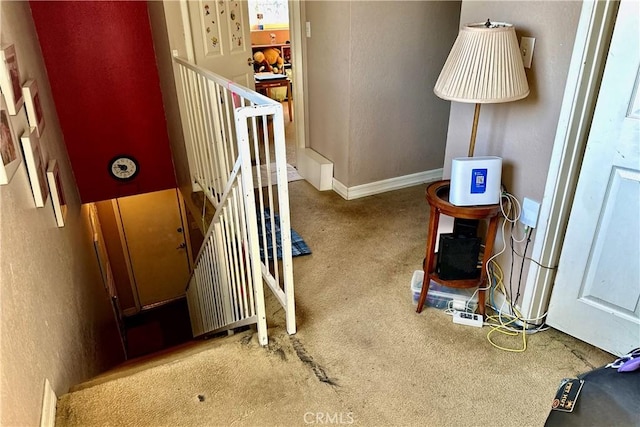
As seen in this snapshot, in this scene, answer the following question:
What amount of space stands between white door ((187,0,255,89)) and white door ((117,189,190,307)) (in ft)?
5.45

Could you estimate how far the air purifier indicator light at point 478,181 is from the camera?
1861 millimetres

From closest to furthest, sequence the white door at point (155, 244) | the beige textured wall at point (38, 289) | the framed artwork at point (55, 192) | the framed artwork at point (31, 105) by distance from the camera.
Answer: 1. the beige textured wall at point (38, 289)
2. the framed artwork at point (31, 105)
3. the framed artwork at point (55, 192)
4. the white door at point (155, 244)

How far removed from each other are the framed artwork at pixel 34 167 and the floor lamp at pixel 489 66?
1.84 m

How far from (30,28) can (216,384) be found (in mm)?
2899

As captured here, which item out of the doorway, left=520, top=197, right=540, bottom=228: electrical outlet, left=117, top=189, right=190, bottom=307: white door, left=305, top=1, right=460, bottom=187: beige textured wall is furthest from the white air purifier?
the doorway

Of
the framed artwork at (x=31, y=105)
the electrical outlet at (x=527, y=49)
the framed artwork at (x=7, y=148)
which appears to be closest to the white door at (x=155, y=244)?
the framed artwork at (x=31, y=105)

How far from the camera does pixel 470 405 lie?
1.67 metres

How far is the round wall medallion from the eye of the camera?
4008 millimetres

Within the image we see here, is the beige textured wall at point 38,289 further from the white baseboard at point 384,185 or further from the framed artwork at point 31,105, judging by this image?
the white baseboard at point 384,185

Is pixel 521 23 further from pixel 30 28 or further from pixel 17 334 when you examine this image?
pixel 30 28

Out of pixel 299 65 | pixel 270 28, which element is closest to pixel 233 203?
pixel 299 65

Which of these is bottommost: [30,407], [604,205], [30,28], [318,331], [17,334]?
[318,331]

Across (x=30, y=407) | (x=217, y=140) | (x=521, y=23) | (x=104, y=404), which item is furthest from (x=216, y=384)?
(x=521, y=23)

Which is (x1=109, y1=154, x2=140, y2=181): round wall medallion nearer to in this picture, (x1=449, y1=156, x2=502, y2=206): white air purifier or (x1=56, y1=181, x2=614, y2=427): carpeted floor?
(x1=56, y1=181, x2=614, y2=427): carpeted floor
